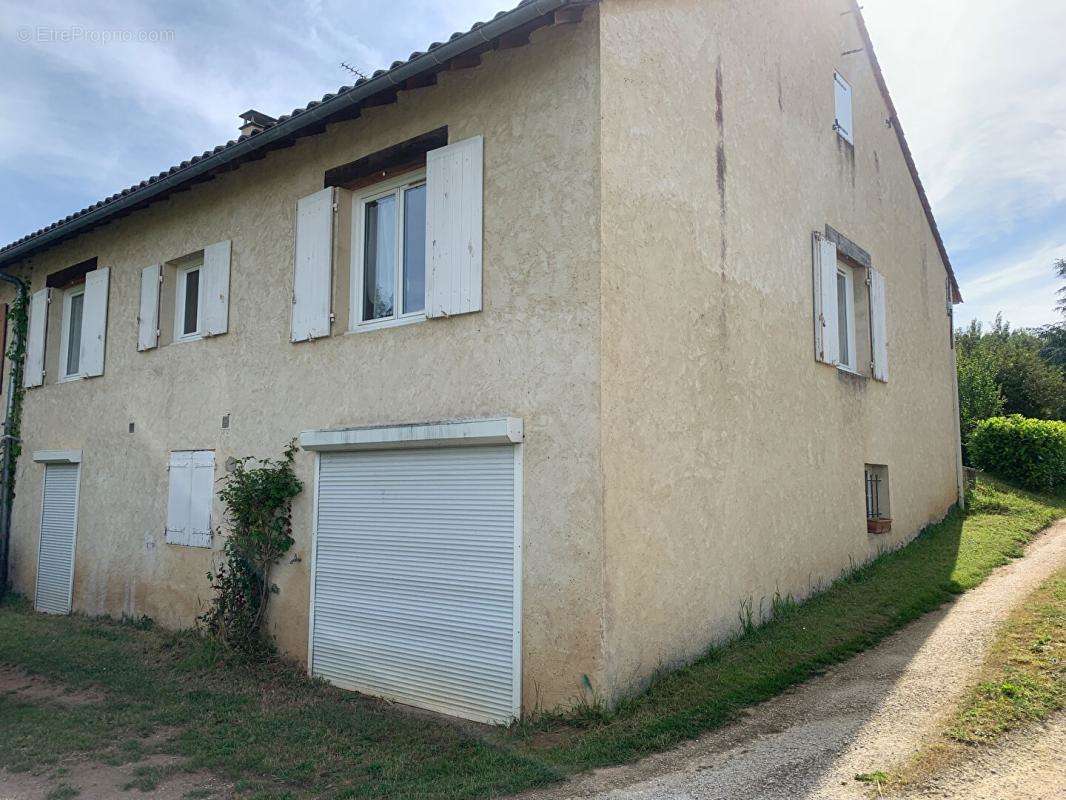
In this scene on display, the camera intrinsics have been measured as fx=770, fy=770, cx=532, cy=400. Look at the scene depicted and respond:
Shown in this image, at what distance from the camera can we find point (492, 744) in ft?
16.7

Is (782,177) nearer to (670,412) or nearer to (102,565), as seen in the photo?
(670,412)

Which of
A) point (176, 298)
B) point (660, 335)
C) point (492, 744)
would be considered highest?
point (176, 298)

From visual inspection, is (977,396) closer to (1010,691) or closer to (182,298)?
(1010,691)

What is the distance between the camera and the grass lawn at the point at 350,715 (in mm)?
4695

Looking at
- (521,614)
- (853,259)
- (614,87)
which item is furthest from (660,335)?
(853,259)

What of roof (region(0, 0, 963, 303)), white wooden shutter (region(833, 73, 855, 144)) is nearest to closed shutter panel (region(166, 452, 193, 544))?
roof (region(0, 0, 963, 303))

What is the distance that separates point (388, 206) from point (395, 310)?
111 centimetres

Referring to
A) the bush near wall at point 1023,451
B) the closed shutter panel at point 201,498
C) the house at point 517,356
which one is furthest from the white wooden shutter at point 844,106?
the closed shutter panel at point 201,498

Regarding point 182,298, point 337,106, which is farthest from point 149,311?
point 337,106

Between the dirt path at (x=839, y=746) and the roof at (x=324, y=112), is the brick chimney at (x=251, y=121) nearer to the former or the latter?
the roof at (x=324, y=112)

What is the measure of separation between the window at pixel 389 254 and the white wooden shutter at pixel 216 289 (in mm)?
1938

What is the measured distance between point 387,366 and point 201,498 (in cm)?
324

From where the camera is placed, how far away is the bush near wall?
13.8 m

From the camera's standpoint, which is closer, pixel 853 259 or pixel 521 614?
pixel 521 614
